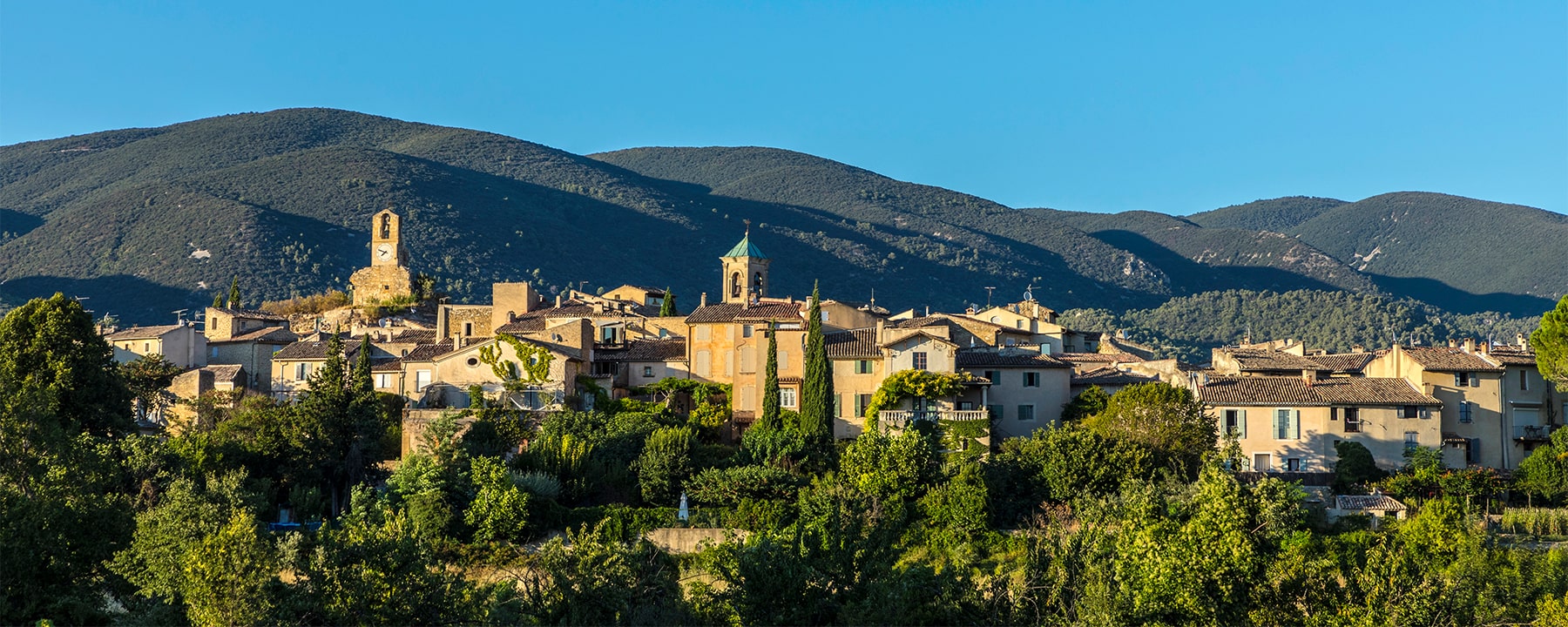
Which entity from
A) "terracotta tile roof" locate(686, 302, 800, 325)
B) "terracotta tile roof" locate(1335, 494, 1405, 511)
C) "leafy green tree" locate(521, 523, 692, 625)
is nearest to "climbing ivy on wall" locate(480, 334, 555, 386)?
"terracotta tile roof" locate(686, 302, 800, 325)

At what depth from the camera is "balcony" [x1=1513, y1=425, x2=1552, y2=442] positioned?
179 ft

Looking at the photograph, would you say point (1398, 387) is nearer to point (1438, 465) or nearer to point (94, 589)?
point (1438, 465)

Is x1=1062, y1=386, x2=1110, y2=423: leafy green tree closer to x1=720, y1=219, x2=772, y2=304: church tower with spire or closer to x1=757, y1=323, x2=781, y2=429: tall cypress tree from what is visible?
x1=757, y1=323, x2=781, y2=429: tall cypress tree

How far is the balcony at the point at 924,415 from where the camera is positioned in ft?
174

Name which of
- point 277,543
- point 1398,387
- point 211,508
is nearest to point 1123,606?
point 277,543

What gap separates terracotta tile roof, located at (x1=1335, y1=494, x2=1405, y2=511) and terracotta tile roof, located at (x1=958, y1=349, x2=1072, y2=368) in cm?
1125

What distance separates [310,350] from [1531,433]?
42745 millimetres

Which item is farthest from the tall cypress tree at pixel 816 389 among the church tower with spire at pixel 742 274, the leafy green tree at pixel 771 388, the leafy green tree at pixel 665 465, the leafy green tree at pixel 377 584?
the church tower with spire at pixel 742 274

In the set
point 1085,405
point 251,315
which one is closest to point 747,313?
point 1085,405

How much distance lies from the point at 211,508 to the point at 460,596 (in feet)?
33.3

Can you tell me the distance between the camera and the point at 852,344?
5669 cm

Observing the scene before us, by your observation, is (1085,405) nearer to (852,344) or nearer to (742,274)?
(852,344)

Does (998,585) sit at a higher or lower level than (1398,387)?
lower

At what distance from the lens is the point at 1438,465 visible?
5059cm
